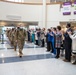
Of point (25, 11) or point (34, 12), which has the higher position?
point (25, 11)

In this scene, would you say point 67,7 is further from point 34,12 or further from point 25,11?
point 25,11

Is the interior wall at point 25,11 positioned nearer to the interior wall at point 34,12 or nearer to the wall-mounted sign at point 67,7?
the interior wall at point 34,12

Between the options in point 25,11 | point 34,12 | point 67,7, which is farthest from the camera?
point 34,12

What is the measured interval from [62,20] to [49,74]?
14.1 metres

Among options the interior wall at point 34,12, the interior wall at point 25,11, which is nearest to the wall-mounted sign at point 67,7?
the interior wall at point 34,12

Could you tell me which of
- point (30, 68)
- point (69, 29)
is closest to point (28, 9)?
point (69, 29)

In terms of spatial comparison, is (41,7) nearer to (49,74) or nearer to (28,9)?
(28,9)

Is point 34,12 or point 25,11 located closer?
point 25,11

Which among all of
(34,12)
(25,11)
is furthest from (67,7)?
(25,11)

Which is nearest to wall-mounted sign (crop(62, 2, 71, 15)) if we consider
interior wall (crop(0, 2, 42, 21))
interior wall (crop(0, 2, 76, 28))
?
interior wall (crop(0, 2, 76, 28))

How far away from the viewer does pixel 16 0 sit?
67.1 ft

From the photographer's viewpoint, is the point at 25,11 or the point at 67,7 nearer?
the point at 67,7

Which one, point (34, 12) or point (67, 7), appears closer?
point (67, 7)

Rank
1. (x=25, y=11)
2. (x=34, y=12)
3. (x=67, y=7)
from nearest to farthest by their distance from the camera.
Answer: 1. (x=67, y=7)
2. (x=25, y=11)
3. (x=34, y=12)
